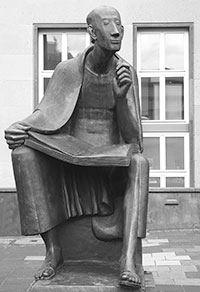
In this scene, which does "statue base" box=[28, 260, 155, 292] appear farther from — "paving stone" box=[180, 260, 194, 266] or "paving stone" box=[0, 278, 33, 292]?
"paving stone" box=[180, 260, 194, 266]

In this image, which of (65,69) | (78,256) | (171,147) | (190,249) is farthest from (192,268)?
(171,147)

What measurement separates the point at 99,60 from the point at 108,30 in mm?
348

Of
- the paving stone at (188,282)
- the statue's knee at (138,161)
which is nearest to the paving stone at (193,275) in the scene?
the paving stone at (188,282)

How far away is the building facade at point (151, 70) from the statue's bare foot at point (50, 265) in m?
7.15

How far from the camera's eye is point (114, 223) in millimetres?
4625

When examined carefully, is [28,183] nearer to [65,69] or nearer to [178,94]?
[65,69]

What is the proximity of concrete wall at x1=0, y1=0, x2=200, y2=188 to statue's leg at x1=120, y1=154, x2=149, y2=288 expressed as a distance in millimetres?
7848

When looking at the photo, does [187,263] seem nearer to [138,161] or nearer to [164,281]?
[164,281]

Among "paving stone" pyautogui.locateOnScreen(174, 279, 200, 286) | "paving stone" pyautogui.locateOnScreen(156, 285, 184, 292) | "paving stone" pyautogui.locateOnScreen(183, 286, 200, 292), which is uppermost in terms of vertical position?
"paving stone" pyautogui.locateOnScreen(156, 285, 184, 292)

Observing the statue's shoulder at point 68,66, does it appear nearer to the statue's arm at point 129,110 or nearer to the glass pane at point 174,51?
the statue's arm at point 129,110

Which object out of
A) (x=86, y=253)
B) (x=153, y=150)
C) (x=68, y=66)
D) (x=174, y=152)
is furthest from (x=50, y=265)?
(x=174, y=152)

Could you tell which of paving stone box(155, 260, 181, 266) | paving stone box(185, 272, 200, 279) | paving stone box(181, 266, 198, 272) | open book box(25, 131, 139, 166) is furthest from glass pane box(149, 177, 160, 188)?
open book box(25, 131, 139, 166)

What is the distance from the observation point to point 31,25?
12.2 m

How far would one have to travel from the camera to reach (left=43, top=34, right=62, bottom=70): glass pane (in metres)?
12.4
